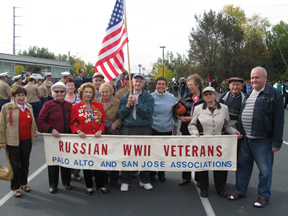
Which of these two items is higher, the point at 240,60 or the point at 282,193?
the point at 240,60

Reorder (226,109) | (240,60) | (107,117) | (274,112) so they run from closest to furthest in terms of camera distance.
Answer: (274,112), (226,109), (107,117), (240,60)

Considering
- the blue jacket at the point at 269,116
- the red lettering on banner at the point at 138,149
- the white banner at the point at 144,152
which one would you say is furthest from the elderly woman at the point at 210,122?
the red lettering on banner at the point at 138,149

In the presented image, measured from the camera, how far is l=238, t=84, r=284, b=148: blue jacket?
135 inches

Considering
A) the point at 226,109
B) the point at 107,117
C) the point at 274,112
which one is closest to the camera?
the point at 274,112

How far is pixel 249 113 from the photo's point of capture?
3.63m

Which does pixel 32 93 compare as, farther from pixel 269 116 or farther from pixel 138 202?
pixel 269 116

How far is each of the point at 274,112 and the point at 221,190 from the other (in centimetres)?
154

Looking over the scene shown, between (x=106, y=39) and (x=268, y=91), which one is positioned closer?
(x=268, y=91)

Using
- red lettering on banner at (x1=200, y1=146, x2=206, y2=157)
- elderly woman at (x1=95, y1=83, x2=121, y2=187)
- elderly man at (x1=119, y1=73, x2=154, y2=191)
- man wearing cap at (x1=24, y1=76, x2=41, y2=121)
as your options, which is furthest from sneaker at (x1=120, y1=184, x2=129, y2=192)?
man wearing cap at (x1=24, y1=76, x2=41, y2=121)

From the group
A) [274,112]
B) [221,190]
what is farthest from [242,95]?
[221,190]

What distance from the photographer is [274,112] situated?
11.3 feet

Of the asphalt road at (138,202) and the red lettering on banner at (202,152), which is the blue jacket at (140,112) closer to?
the red lettering on banner at (202,152)

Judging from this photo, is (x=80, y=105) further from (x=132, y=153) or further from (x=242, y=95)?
(x=242, y=95)

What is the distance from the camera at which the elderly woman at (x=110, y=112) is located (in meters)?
4.23
